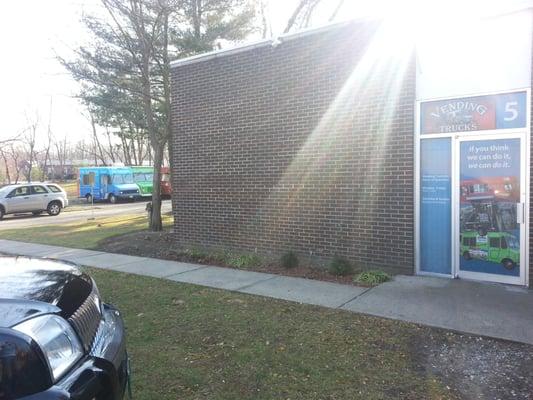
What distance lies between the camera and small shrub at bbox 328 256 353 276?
313 inches

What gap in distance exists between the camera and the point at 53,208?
2538cm

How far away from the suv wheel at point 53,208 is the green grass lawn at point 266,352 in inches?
814

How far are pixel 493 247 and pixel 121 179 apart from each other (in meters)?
31.4

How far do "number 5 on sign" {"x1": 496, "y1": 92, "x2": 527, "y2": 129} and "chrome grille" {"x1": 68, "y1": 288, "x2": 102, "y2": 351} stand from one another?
5.91 m

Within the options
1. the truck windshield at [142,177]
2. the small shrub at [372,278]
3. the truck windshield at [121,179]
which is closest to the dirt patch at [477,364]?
the small shrub at [372,278]

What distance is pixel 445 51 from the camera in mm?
7410

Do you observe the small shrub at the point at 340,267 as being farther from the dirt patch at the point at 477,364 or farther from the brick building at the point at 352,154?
the dirt patch at the point at 477,364

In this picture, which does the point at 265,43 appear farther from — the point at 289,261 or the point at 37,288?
the point at 37,288

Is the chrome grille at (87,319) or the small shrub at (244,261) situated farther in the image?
the small shrub at (244,261)

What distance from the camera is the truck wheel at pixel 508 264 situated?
22.8ft

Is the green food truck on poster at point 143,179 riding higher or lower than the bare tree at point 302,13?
lower

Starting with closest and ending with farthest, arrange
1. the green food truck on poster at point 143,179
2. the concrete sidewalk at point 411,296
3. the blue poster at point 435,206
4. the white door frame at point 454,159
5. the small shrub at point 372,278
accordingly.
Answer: the concrete sidewalk at point 411,296
the white door frame at point 454,159
the small shrub at point 372,278
the blue poster at point 435,206
the green food truck on poster at point 143,179


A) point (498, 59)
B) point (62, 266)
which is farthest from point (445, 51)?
point (62, 266)

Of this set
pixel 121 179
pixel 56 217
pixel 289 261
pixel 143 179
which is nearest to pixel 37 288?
pixel 289 261
